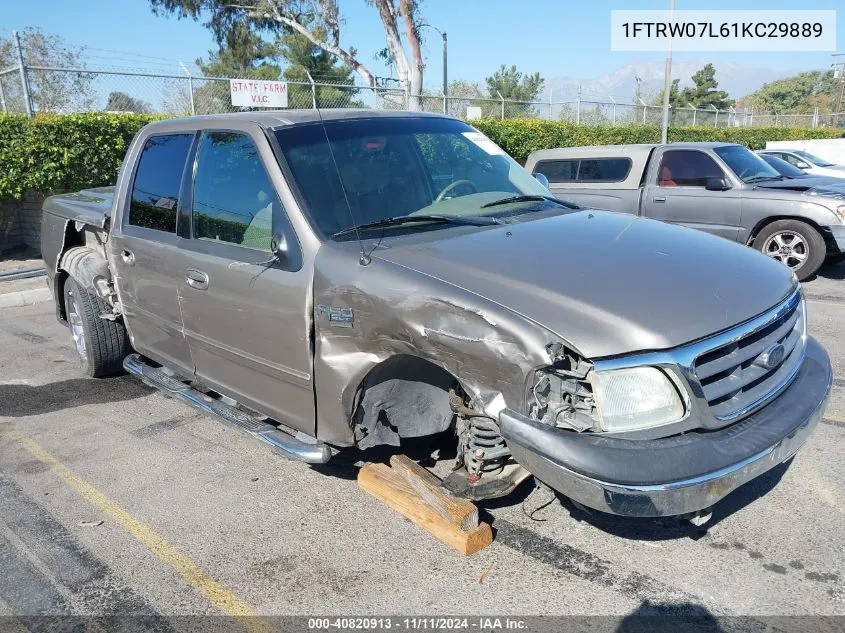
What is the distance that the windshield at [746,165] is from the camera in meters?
9.26

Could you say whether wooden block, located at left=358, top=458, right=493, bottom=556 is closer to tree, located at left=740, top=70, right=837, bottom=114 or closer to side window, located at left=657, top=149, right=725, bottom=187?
side window, located at left=657, top=149, right=725, bottom=187

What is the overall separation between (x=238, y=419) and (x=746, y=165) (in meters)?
8.37

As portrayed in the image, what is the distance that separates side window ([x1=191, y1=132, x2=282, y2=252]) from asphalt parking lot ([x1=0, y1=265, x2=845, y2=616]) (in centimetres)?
137

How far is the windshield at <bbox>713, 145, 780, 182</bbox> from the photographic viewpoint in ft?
30.4

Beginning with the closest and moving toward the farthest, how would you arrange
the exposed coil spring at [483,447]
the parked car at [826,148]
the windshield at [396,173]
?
the exposed coil spring at [483,447] → the windshield at [396,173] → the parked car at [826,148]

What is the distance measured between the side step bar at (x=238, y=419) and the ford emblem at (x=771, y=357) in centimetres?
195

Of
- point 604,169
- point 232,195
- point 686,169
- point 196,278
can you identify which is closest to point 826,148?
point 686,169

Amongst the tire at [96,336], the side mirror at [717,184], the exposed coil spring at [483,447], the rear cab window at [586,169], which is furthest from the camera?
the rear cab window at [586,169]

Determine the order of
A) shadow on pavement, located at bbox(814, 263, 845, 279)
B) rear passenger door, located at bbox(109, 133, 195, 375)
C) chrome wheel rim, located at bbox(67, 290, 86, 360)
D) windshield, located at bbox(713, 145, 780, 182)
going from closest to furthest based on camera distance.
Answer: rear passenger door, located at bbox(109, 133, 195, 375) → chrome wheel rim, located at bbox(67, 290, 86, 360) → shadow on pavement, located at bbox(814, 263, 845, 279) → windshield, located at bbox(713, 145, 780, 182)

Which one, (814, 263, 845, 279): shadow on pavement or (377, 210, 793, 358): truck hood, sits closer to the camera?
(377, 210, 793, 358): truck hood

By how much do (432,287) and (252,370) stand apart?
131cm

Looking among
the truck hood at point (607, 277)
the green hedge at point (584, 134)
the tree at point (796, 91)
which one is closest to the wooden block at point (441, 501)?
the truck hood at point (607, 277)

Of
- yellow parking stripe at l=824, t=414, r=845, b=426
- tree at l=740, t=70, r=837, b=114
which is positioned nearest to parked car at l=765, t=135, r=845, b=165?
yellow parking stripe at l=824, t=414, r=845, b=426

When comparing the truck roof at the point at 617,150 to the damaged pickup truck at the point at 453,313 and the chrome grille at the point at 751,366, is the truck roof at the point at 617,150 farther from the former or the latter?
the chrome grille at the point at 751,366
